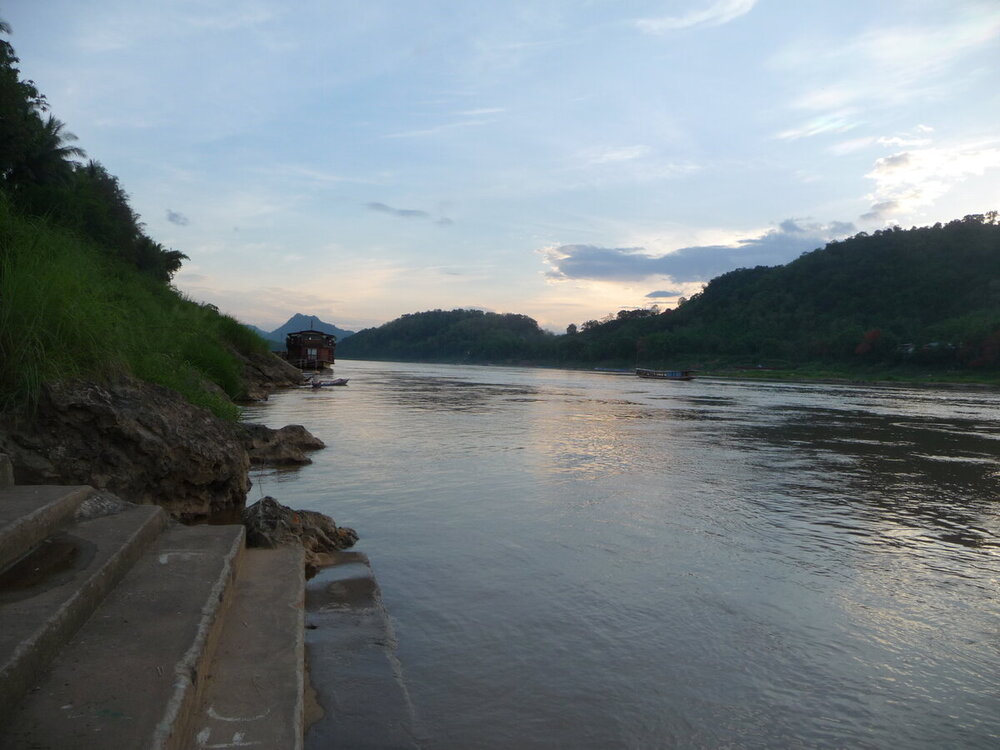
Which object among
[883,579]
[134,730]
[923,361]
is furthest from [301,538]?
[923,361]

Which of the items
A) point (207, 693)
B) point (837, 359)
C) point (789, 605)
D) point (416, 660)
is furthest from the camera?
point (837, 359)

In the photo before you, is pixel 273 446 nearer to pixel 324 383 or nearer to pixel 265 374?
pixel 265 374

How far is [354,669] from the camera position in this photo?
12.3 feet

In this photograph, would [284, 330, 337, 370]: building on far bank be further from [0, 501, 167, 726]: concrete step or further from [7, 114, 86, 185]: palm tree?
[0, 501, 167, 726]: concrete step

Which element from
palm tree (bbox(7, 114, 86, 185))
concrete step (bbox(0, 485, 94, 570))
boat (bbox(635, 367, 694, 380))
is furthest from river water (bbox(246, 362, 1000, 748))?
boat (bbox(635, 367, 694, 380))

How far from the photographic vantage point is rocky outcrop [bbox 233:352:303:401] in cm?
2817

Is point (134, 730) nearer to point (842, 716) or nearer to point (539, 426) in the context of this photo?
point (842, 716)

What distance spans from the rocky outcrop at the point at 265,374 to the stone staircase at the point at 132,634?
2137 centimetres

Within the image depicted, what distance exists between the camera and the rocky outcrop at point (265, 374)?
28172 millimetres

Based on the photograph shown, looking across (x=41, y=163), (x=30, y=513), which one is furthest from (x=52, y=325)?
(x=41, y=163)

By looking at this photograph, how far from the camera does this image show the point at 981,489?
34.8 ft

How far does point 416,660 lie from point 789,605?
300 cm

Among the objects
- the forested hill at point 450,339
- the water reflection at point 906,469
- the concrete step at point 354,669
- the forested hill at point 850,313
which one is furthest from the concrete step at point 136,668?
the forested hill at point 450,339

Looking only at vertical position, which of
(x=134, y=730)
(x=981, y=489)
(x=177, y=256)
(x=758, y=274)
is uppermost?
(x=758, y=274)
